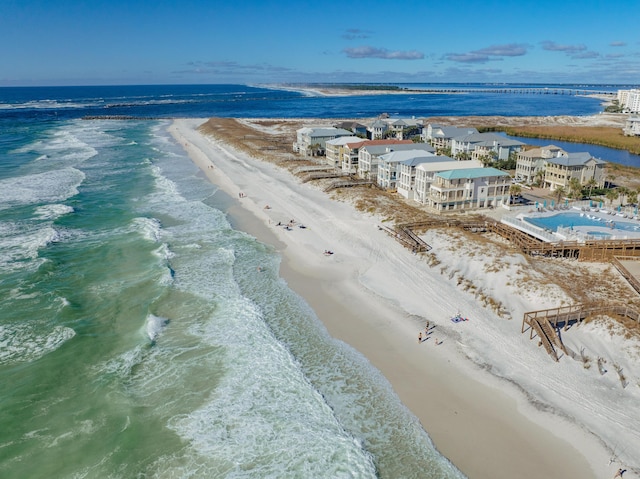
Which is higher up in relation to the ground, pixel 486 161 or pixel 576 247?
pixel 486 161

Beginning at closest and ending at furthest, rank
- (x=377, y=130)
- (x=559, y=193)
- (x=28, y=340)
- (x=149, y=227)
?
(x=28, y=340) → (x=149, y=227) → (x=559, y=193) → (x=377, y=130)

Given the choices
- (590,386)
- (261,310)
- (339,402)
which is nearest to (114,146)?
(261,310)

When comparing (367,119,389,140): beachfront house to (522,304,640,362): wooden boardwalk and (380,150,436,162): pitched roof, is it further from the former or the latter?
(522,304,640,362): wooden boardwalk

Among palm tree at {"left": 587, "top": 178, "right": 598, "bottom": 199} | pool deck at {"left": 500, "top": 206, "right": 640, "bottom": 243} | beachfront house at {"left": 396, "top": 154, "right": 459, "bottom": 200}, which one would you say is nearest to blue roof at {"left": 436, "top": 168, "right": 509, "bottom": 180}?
beachfront house at {"left": 396, "top": 154, "right": 459, "bottom": 200}

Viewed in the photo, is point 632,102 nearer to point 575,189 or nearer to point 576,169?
point 576,169

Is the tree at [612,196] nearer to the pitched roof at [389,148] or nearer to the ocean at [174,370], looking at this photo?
the pitched roof at [389,148]

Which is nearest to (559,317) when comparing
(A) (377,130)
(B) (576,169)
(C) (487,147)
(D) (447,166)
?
(D) (447,166)

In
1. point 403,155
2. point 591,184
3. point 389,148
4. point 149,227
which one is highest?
point 389,148
